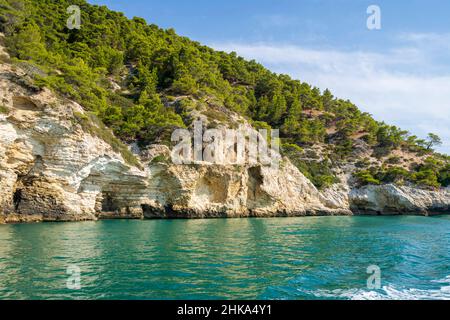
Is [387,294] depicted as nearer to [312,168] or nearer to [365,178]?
[312,168]

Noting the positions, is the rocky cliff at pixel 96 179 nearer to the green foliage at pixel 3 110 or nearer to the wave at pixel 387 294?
the green foliage at pixel 3 110

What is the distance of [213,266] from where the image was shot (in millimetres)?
11586

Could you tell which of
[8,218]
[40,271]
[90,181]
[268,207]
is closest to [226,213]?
[268,207]

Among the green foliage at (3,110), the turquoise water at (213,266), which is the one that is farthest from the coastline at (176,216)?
the green foliage at (3,110)

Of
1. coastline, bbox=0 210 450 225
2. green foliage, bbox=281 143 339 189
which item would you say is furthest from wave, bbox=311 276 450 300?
green foliage, bbox=281 143 339 189

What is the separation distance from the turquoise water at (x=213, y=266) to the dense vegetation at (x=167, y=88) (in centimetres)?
1704

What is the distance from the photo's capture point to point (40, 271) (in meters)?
10.3

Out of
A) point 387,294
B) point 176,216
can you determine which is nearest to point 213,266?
point 387,294

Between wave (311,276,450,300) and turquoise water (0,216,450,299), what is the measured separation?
1.1 inches

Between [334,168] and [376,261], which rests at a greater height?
[334,168]

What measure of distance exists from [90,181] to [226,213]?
1415 centimetres

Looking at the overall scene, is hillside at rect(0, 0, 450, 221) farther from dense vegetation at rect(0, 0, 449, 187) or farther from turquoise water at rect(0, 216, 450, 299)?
turquoise water at rect(0, 216, 450, 299)

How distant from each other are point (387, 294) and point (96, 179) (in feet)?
80.0
